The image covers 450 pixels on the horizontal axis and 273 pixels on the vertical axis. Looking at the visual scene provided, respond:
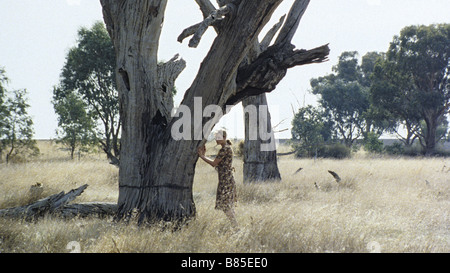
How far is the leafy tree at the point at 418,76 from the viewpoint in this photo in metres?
32.5

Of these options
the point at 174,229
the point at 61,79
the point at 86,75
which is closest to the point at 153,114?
the point at 174,229

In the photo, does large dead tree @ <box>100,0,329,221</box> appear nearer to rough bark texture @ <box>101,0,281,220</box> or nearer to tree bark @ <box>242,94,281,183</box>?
rough bark texture @ <box>101,0,281,220</box>

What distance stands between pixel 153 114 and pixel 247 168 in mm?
6172

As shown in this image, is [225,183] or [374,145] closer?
[225,183]

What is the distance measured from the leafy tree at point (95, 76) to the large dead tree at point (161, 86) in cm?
1925

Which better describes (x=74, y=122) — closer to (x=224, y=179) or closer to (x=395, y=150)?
(x=224, y=179)

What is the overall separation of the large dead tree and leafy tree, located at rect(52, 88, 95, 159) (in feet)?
59.6

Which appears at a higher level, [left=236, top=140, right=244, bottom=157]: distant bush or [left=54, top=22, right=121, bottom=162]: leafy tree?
[left=54, top=22, right=121, bottom=162]: leafy tree

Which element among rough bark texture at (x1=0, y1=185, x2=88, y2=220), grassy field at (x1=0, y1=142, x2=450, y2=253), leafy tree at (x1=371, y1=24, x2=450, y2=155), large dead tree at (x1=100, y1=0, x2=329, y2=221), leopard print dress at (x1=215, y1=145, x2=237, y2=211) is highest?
leafy tree at (x1=371, y1=24, x2=450, y2=155)

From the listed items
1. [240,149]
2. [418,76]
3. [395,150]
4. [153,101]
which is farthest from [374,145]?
[153,101]

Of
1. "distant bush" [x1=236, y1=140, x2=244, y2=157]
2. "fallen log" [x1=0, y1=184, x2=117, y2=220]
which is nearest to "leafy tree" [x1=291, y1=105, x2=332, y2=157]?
"distant bush" [x1=236, y1=140, x2=244, y2=157]

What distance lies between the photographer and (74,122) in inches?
912

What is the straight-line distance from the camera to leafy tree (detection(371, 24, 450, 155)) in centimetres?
3247

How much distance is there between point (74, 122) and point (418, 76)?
97.3 ft
